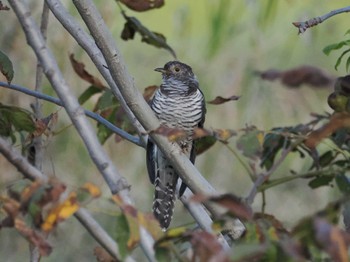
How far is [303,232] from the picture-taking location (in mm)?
1454

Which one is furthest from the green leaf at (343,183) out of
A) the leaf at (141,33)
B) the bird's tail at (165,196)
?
the bird's tail at (165,196)

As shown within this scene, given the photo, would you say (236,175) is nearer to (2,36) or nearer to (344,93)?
(2,36)

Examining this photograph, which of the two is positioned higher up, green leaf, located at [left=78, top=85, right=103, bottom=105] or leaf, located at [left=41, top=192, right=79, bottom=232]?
leaf, located at [left=41, top=192, right=79, bottom=232]

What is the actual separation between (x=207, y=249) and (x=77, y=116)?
406mm

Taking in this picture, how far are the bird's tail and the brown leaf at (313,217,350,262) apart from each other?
2645 mm

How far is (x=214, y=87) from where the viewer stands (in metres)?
5.89

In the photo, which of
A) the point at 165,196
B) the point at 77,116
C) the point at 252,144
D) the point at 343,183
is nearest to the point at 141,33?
the point at 343,183

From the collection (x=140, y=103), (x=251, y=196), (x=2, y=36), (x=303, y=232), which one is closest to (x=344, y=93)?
(x=140, y=103)

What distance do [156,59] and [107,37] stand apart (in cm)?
436

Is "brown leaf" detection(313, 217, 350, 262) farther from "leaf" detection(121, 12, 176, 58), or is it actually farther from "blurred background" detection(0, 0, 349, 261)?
"blurred background" detection(0, 0, 349, 261)

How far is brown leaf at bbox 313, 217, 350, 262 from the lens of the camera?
132cm

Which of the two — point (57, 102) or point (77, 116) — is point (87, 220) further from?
point (57, 102)

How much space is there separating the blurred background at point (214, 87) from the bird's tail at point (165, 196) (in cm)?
122

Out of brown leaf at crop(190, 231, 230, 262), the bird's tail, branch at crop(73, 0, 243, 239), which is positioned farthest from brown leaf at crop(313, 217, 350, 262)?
the bird's tail
